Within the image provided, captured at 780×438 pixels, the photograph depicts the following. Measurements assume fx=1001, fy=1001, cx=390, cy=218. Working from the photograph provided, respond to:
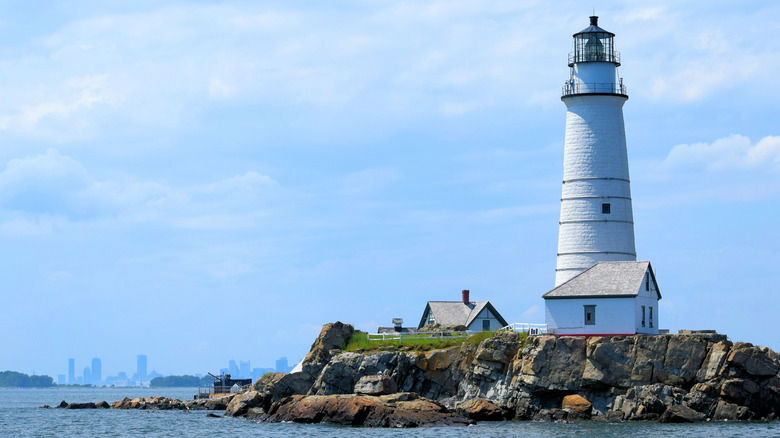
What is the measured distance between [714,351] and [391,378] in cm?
1538

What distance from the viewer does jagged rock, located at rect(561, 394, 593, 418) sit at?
4516cm

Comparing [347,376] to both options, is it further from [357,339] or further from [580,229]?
[580,229]

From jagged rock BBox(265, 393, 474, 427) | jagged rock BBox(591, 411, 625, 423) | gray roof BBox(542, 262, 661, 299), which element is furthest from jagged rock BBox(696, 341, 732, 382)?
jagged rock BBox(265, 393, 474, 427)

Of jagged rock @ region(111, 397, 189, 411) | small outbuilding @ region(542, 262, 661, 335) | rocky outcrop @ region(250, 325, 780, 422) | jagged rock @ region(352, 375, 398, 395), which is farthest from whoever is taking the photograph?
jagged rock @ region(111, 397, 189, 411)

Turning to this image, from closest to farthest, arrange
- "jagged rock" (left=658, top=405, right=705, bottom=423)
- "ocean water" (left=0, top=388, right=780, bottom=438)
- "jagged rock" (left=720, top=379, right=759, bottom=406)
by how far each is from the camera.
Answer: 1. "ocean water" (left=0, top=388, right=780, bottom=438)
2. "jagged rock" (left=658, top=405, right=705, bottom=423)
3. "jagged rock" (left=720, top=379, right=759, bottom=406)

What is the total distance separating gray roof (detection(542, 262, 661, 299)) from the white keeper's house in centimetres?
5

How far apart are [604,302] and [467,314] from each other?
18426mm

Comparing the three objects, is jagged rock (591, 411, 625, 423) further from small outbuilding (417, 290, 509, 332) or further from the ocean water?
small outbuilding (417, 290, 509, 332)

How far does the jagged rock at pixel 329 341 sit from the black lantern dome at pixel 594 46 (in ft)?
63.3

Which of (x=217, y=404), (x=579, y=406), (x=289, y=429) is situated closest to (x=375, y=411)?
(x=289, y=429)

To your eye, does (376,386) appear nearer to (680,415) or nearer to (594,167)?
(680,415)

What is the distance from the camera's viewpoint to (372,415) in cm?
4528

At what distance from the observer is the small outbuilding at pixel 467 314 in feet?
211

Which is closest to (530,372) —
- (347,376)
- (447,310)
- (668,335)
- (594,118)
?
(668,335)
